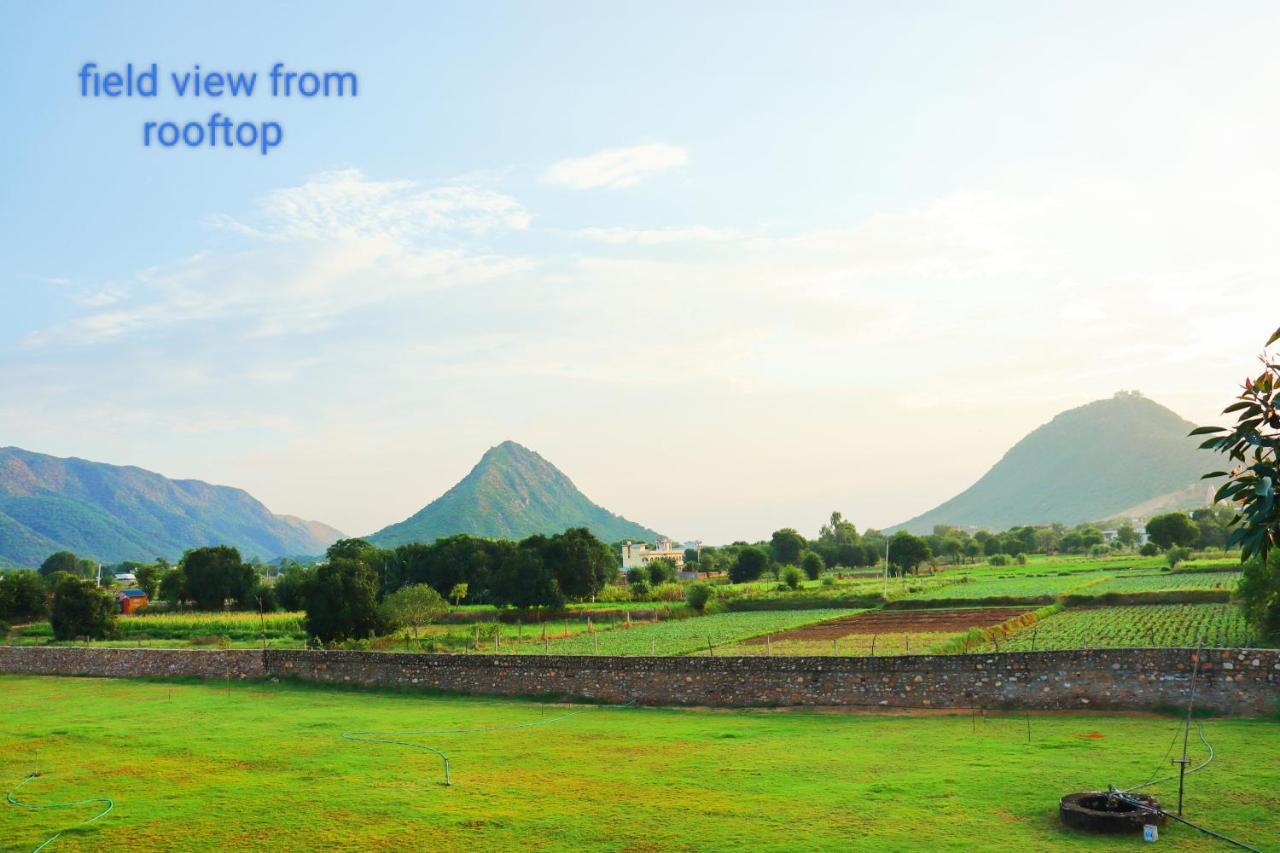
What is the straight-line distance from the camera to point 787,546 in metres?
127

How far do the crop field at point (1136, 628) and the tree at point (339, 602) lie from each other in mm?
24931

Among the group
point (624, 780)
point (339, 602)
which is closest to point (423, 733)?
point (624, 780)

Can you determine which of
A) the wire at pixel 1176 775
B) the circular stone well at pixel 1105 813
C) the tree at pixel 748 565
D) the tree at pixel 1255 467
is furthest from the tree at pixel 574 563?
the tree at pixel 1255 467

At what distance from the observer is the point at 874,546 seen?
137750 millimetres

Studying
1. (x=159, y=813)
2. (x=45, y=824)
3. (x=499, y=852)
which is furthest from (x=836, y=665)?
(x=45, y=824)

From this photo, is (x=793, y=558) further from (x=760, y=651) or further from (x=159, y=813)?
(x=159, y=813)

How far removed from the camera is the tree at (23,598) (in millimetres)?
63906

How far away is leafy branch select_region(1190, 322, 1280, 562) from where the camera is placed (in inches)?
266

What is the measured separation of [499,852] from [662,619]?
48.9 meters

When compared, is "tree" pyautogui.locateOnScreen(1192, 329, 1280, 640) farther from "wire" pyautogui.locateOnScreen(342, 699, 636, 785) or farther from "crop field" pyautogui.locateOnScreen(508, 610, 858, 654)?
"crop field" pyautogui.locateOnScreen(508, 610, 858, 654)

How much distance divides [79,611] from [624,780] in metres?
46.6

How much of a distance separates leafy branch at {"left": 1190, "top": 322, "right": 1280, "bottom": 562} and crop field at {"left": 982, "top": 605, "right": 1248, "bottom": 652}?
81.7 feet

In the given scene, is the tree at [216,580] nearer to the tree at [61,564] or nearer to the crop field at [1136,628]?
the crop field at [1136,628]

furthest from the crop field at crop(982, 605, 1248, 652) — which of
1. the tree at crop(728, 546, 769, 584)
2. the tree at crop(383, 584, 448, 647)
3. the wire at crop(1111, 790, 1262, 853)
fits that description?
the tree at crop(728, 546, 769, 584)
